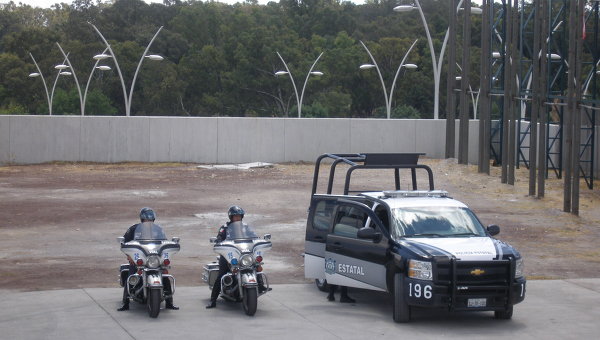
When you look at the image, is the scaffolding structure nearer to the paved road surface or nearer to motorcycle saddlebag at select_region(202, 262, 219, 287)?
the paved road surface

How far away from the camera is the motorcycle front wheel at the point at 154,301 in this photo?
12.4 m

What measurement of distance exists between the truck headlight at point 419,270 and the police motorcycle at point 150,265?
10.6 ft

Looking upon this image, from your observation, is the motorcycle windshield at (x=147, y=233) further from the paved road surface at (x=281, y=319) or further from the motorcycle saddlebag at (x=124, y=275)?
the paved road surface at (x=281, y=319)

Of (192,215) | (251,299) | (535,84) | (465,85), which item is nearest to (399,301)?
(251,299)

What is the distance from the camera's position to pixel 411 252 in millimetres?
12234

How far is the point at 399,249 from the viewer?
12.5 meters

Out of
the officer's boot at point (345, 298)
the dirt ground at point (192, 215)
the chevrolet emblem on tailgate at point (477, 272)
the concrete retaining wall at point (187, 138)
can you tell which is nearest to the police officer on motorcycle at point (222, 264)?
the officer's boot at point (345, 298)

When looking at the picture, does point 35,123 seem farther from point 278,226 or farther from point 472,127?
point 278,226

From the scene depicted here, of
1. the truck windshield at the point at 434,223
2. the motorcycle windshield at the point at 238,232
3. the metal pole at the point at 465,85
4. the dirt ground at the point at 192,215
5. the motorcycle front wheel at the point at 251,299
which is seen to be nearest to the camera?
the motorcycle front wheel at the point at 251,299

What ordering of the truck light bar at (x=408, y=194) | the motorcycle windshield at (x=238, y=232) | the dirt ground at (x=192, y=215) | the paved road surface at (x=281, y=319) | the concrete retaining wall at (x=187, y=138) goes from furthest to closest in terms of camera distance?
the concrete retaining wall at (x=187, y=138), the dirt ground at (x=192, y=215), the truck light bar at (x=408, y=194), the motorcycle windshield at (x=238, y=232), the paved road surface at (x=281, y=319)

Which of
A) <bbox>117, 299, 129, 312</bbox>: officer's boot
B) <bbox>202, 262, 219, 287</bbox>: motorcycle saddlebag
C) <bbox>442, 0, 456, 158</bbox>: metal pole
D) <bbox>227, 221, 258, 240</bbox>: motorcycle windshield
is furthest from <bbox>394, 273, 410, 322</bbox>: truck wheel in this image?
<bbox>442, 0, 456, 158</bbox>: metal pole

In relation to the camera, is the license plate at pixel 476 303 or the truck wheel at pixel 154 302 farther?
the truck wheel at pixel 154 302

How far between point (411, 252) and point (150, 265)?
11.4 feet

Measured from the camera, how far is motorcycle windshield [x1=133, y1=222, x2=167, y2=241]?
12977 millimetres
